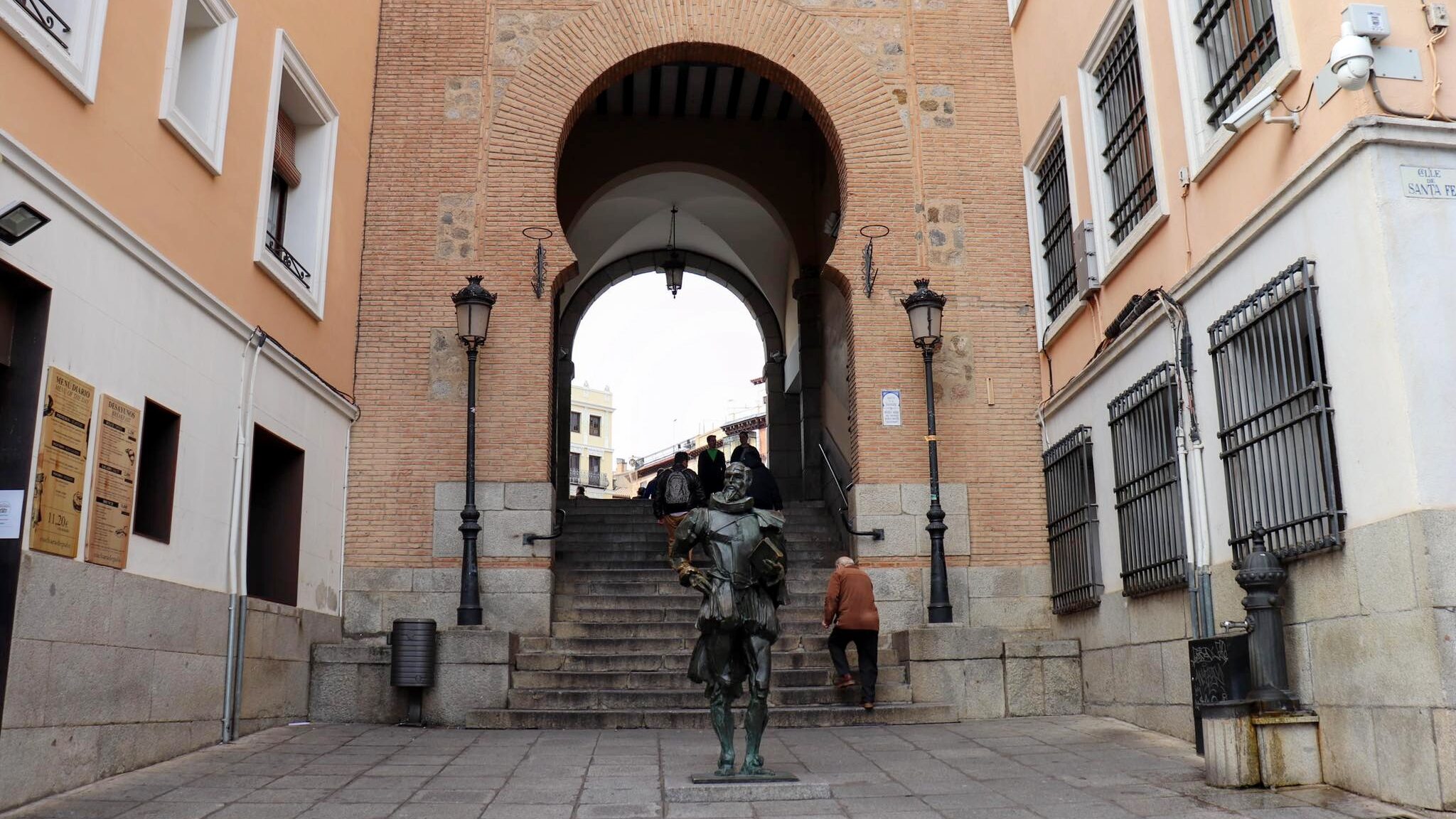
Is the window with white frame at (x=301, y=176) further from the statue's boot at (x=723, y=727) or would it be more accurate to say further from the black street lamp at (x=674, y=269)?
the black street lamp at (x=674, y=269)

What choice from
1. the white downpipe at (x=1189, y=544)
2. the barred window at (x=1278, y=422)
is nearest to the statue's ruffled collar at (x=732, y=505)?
the barred window at (x=1278, y=422)

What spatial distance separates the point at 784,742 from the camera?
27.2ft

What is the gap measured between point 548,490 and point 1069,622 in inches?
189

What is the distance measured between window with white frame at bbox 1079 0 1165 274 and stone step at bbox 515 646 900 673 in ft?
13.0

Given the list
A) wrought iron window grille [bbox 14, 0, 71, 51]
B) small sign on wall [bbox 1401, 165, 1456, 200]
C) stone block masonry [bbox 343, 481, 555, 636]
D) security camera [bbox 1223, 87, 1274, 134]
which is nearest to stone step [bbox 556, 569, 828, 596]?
stone block masonry [bbox 343, 481, 555, 636]

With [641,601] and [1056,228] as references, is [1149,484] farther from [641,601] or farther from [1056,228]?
[641,601]

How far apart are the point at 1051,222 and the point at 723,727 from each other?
22.5 ft

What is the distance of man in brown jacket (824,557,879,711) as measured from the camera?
931 centimetres

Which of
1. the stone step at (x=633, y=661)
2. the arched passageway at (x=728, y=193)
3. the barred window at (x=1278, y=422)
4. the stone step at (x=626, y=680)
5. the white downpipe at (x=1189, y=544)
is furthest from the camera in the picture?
the arched passageway at (x=728, y=193)

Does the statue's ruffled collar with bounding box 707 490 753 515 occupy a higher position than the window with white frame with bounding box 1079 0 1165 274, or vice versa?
the window with white frame with bounding box 1079 0 1165 274

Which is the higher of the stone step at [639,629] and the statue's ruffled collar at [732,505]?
the statue's ruffled collar at [732,505]

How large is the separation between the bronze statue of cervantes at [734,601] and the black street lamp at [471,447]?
4150 mm

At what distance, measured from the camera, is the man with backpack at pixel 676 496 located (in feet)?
39.7

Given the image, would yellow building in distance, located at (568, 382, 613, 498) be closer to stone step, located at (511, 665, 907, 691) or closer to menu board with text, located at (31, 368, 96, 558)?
stone step, located at (511, 665, 907, 691)
